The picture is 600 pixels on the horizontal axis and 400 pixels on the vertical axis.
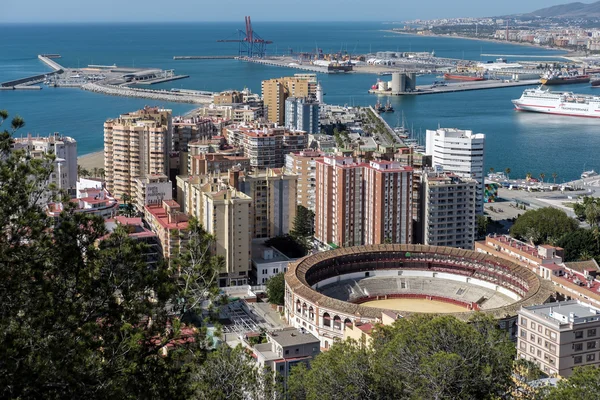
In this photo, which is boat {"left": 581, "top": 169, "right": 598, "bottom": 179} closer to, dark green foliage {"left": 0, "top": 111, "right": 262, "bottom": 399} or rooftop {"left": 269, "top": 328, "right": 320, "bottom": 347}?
rooftop {"left": 269, "top": 328, "right": 320, "bottom": 347}

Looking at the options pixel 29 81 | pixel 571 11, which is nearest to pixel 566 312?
pixel 29 81

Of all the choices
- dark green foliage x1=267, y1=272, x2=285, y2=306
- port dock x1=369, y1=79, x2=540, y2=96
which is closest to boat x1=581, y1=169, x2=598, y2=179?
dark green foliage x1=267, y1=272, x2=285, y2=306

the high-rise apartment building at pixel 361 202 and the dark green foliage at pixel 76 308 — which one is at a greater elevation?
the dark green foliage at pixel 76 308

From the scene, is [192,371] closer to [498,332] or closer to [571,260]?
[498,332]

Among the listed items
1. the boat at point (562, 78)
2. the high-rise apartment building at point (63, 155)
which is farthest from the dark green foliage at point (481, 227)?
the boat at point (562, 78)

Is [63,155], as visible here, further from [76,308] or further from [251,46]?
[251,46]

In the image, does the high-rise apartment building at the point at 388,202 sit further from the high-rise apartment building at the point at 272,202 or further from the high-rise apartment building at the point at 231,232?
the high-rise apartment building at the point at 231,232

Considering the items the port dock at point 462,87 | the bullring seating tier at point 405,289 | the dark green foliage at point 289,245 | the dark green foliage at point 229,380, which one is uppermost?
the dark green foliage at point 229,380
